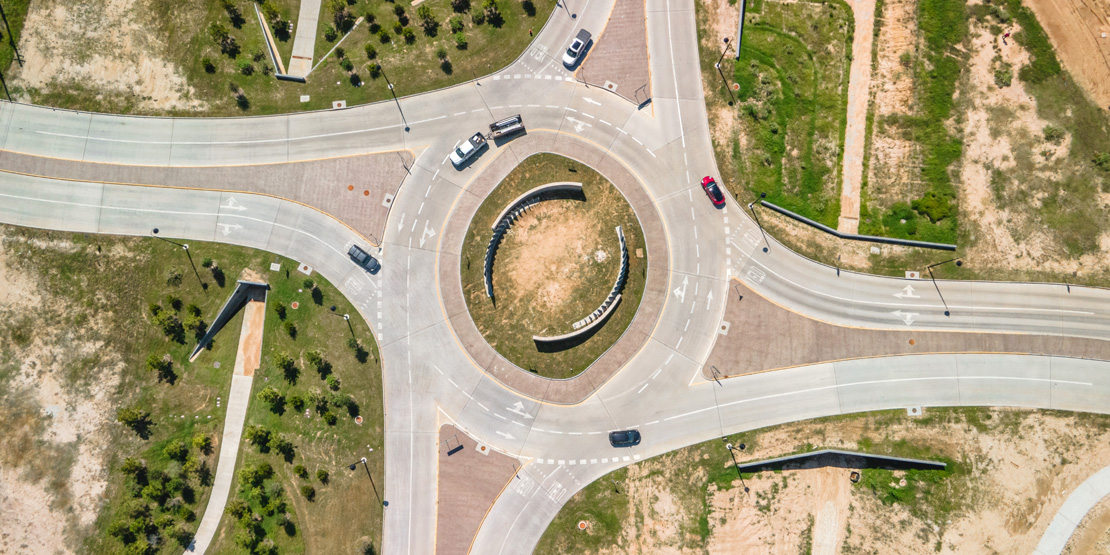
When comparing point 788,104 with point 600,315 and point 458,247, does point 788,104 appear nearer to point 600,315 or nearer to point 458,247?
point 600,315

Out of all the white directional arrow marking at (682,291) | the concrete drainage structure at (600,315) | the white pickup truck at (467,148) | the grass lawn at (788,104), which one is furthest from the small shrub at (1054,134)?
the white pickup truck at (467,148)

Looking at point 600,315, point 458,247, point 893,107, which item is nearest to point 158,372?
point 458,247

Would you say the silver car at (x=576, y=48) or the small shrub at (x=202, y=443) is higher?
the silver car at (x=576, y=48)

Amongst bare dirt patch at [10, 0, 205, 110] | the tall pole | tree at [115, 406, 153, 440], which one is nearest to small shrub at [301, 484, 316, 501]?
tree at [115, 406, 153, 440]

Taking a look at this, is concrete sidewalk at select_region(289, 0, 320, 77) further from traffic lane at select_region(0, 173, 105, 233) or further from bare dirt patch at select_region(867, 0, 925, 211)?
bare dirt patch at select_region(867, 0, 925, 211)

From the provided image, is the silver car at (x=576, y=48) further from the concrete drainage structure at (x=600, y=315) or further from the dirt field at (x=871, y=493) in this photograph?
the dirt field at (x=871, y=493)

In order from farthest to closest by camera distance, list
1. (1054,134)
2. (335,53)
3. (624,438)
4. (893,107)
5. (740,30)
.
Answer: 1. (335,53)
2. (893,107)
3. (740,30)
4. (1054,134)
5. (624,438)

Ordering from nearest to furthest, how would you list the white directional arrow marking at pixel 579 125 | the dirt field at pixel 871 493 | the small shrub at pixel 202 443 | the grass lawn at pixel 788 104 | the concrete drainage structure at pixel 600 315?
the small shrub at pixel 202 443, the dirt field at pixel 871 493, the concrete drainage structure at pixel 600 315, the grass lawn at pixel 788 104, the white directional arrow marking at pixel 579 125
